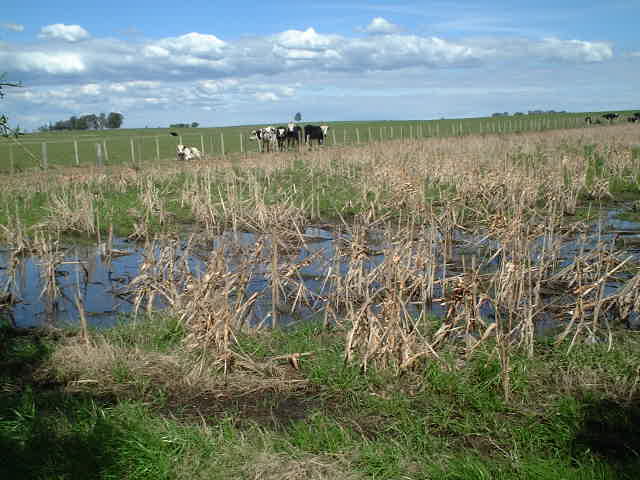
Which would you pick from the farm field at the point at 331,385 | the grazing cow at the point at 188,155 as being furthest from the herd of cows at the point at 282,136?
the farm field at the point at 331,385

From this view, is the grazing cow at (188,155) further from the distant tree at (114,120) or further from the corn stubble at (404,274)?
the distant tree at (114,120)

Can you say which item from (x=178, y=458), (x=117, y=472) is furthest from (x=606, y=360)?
(x=117, y=472)

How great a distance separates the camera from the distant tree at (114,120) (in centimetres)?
11931

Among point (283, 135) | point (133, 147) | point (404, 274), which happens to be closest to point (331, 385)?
point (404, 274)

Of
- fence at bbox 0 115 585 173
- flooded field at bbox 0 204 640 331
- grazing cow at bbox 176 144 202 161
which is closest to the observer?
flooded field at bbox 0 204 640 331

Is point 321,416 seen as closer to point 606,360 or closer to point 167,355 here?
point 167,355

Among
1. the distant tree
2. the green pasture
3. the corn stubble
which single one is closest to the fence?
the green pasture

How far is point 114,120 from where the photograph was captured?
119625mm

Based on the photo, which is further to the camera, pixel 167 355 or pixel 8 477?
pixel 167 355

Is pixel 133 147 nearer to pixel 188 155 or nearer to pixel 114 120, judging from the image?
pixel 188 155

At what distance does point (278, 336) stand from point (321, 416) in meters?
2.12

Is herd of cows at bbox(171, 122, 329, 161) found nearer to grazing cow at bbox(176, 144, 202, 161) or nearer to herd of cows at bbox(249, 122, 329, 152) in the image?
herd of cows at bbox(249, 122, 329, 152)

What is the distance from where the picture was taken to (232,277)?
6.80m

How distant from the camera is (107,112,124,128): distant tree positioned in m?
119
